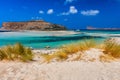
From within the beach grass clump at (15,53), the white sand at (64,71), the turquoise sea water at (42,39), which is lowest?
the turquoise sea water at (42,39)

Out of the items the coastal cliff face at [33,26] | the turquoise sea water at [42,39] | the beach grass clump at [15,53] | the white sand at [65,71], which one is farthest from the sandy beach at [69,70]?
the coastal cliff face at [33,26]

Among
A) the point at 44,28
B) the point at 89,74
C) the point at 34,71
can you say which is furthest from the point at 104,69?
the point at 44,28

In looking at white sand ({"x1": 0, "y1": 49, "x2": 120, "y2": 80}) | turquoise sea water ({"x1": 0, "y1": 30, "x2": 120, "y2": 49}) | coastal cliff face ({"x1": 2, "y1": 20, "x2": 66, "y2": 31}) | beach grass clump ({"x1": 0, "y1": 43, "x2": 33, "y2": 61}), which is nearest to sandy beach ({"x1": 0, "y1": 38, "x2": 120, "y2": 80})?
white sand ({"x1": 0, "y1": 49, "x2": 120, "y2": 80})

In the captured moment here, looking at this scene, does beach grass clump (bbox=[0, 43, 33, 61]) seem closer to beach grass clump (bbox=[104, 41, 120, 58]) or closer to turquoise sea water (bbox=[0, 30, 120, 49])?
A: beach grass clump (bbox=[104, 41, 120, 58])

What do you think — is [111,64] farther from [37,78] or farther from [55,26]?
[55,26]

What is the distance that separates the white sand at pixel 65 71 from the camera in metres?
6.26

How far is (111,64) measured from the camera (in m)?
7.55

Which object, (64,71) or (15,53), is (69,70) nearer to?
(64,71)

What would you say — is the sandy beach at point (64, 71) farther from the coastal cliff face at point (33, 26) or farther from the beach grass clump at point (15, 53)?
the coastal cliff face at point (33, 26)

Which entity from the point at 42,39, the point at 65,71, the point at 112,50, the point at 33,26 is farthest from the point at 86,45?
the point at 33,26

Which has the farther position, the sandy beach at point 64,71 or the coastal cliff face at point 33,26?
the coastal cliff face at point 33,26

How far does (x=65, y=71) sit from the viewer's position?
22.0 feet

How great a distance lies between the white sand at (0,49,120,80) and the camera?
6.26 metres

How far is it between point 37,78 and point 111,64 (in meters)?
2.52
